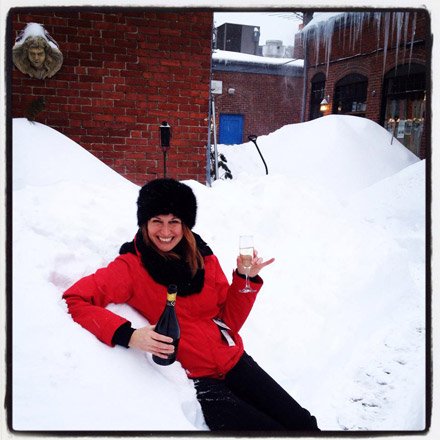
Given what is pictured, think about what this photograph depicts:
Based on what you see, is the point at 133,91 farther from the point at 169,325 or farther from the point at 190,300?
the point at 169,325

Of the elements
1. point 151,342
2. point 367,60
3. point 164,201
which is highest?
point 367,60

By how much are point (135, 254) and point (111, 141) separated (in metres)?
1.88

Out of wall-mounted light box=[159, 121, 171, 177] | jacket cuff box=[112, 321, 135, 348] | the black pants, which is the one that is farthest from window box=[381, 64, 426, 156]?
wall-mounted light box=[159, 121, 171, 177]

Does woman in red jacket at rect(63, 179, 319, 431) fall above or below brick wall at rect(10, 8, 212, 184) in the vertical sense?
below

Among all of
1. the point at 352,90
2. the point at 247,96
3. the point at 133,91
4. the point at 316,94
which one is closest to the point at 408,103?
the point at 133,91

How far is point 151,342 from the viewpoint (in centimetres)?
176

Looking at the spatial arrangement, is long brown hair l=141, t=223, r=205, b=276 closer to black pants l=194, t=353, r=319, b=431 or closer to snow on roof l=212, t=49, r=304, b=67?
black pants l=194, t=353, r=319, b=431

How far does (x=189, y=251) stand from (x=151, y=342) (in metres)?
0.54

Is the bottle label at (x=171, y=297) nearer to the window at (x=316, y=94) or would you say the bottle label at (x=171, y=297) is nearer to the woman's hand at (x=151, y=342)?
the woman's hand at (x=151, y=342)

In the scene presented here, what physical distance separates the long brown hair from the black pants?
1.93 ft

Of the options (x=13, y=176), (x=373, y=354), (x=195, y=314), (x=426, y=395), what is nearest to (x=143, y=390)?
(x=195, y=314)

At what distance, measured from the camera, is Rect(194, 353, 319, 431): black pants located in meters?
1.90

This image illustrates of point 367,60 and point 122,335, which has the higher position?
point 367,60

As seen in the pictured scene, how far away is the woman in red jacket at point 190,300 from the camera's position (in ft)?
6.25
